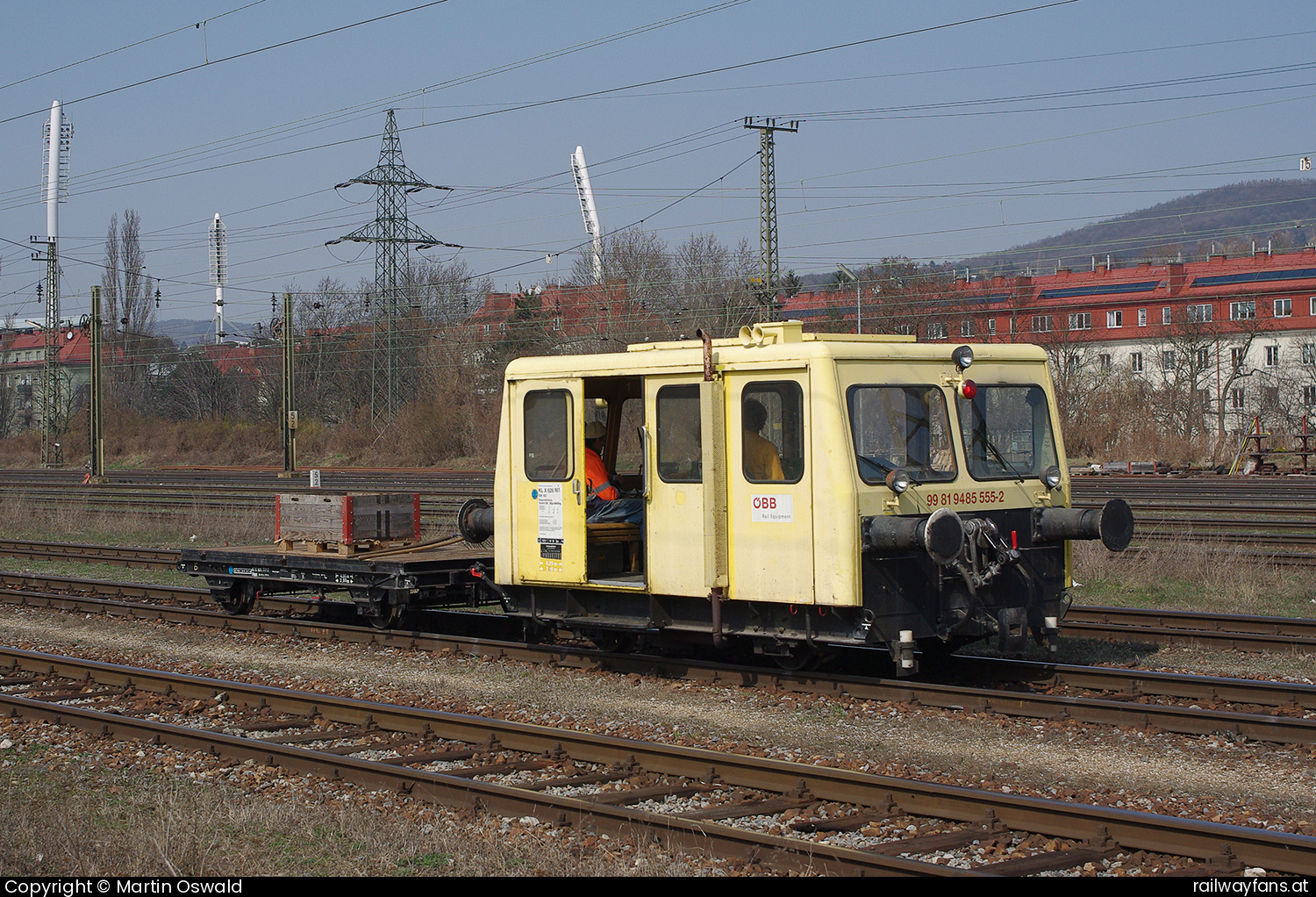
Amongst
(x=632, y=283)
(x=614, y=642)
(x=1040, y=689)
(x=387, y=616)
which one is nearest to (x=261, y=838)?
(x=614, y=642)

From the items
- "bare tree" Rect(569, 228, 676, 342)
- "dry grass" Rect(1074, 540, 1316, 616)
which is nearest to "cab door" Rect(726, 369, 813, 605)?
"dry grass" Rect(1074, 540, 1316, 616)

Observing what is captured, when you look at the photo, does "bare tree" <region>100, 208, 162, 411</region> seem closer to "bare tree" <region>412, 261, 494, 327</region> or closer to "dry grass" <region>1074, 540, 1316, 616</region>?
"bare tree" <region>412, 261, 494, 327</region>

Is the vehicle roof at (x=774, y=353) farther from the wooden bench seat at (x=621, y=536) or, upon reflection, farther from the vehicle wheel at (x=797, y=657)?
the vehicle wheel at (x=797, y=657)

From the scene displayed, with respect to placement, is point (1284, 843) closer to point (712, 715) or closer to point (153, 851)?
point (712, 715)

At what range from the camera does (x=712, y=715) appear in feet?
28.5

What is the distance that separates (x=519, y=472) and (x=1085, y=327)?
5748cm

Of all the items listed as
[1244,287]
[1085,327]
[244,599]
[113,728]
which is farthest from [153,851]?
[1244,287]

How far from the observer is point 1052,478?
9.46 meters

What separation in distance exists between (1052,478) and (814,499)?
7.27ft

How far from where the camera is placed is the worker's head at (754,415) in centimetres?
896

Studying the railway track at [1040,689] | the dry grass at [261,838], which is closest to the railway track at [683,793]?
the dry grass at [261,838]

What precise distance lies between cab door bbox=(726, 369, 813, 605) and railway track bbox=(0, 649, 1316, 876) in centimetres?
198

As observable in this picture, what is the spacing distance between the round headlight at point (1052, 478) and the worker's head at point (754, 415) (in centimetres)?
238

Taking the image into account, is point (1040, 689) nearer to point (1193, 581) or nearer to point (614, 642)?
point (614, 642)
